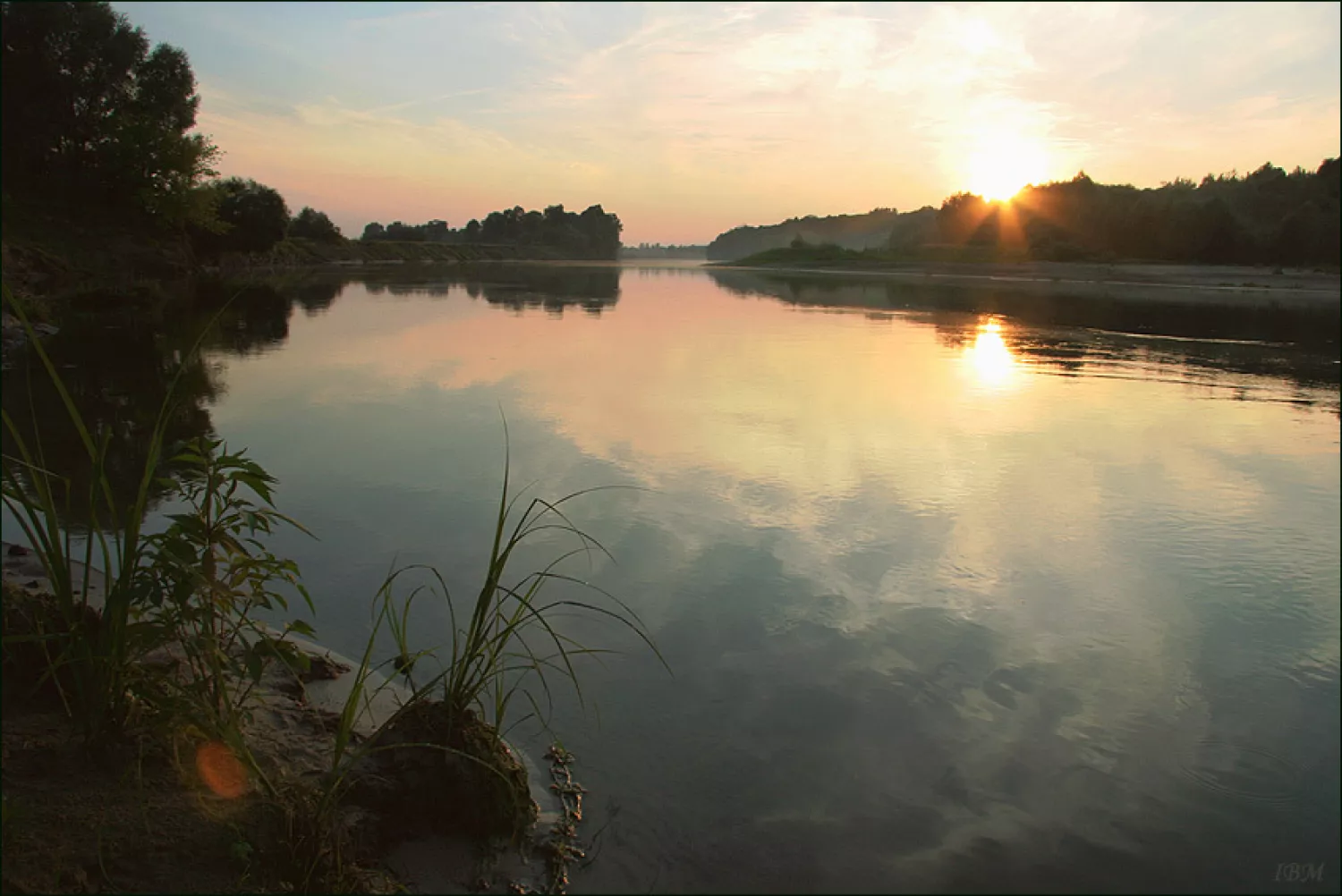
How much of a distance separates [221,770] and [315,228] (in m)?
79.4

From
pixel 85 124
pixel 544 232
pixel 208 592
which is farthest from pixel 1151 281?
pixel 544 232

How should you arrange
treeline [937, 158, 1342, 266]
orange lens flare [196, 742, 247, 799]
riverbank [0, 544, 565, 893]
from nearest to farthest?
riverbank [0, 544, 565, 893] → orange lens flare [196, 742, 247, 799] → treeline [937, 158, 1342, 266]

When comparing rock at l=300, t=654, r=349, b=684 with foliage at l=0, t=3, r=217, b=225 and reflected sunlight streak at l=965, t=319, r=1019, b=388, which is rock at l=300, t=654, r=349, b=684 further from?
foliage at l=0, t=3, r=217, b=225

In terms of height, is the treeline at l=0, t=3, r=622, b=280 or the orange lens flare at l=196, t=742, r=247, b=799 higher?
the treeline at l=0, t=3, r=622, b=280

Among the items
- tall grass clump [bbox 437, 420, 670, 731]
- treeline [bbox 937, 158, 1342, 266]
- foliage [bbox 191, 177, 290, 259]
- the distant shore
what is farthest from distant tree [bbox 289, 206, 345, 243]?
tall grass clump [bbox 437, 420, 670, 731]

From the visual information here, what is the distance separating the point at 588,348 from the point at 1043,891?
42.8ft

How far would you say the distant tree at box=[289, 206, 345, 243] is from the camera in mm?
72562

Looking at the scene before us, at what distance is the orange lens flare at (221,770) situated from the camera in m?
2.52

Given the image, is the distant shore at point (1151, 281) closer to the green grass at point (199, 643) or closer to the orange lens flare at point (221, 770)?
the green grass at point (199, 643)

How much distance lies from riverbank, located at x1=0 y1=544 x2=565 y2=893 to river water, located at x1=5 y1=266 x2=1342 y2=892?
0.43m

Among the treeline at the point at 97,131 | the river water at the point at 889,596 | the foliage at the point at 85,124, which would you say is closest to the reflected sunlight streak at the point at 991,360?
the river water at the point at 889,596

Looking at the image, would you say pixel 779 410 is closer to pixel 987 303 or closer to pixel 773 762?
pixel 773 762

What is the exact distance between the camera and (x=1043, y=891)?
2580 millimetres

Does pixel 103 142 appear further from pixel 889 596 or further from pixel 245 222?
pixel 889 596
